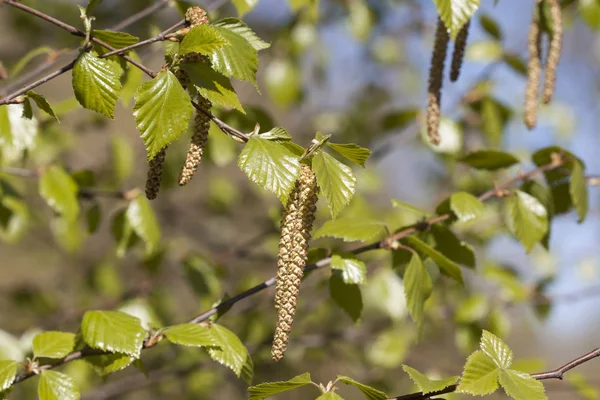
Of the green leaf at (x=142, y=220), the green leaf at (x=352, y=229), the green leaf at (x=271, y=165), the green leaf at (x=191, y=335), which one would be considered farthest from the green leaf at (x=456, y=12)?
the green leaf at (x=142, y=220)

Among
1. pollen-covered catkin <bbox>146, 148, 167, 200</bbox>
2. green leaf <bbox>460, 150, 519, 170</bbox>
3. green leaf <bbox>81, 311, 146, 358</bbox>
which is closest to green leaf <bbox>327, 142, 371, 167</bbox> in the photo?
pollen-covered catkin <bbox>146, 148, 167, 200</bbox>

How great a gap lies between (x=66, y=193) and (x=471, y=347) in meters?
1.82

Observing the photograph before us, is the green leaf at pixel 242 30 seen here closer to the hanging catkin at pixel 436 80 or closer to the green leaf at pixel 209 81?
the green leaf at pixel 209 81

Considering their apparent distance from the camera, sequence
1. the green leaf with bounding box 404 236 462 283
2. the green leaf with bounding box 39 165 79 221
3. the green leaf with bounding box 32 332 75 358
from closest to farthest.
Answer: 1. the green leaf with bounding box 32 332 75 358
2. the green leaf with bounding box 404 236 462 283
3. the green leaf with bounding box 39 165 79 221

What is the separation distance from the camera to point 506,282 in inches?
106

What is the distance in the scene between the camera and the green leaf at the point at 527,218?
5.15 ft

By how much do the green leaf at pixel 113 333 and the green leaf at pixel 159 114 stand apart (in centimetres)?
38

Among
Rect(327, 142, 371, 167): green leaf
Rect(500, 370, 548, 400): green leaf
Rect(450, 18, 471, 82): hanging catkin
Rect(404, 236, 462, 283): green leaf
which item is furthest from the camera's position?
Rect(450, 18, 471, 82): hanging catkin

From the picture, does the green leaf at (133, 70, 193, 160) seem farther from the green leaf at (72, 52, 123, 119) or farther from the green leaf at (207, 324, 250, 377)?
the green leaf at (207, 324, 250, 377)

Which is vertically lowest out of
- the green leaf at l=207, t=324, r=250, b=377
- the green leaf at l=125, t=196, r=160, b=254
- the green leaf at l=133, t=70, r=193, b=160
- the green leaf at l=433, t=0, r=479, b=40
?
the green leaf at l=207, t=324, r=250, b=377

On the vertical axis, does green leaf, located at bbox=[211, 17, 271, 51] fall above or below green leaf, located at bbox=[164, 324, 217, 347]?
above

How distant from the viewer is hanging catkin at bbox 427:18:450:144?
1.47m

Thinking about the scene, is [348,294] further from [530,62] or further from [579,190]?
[530,62]

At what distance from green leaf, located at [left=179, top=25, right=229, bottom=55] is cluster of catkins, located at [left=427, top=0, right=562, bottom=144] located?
640mm
